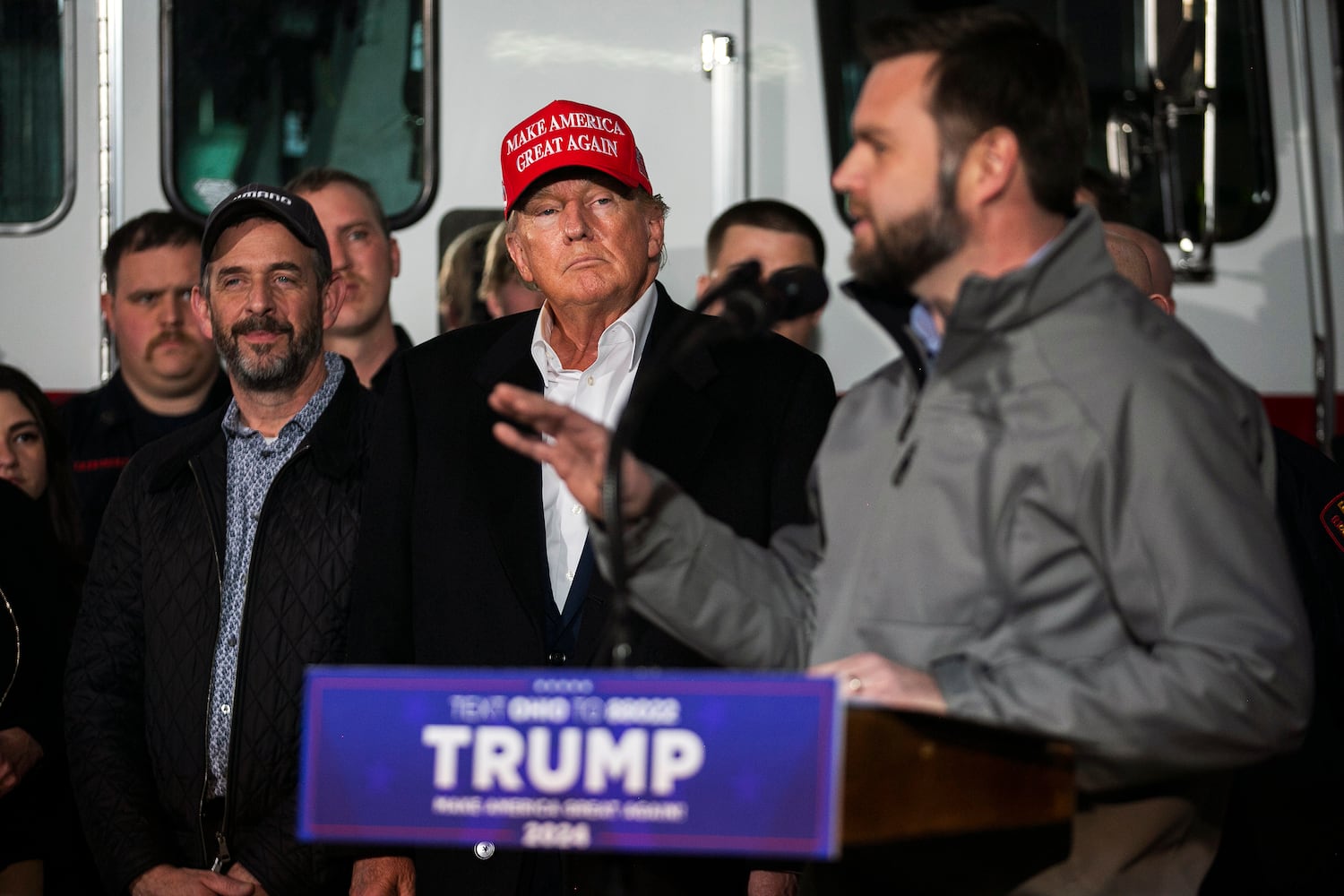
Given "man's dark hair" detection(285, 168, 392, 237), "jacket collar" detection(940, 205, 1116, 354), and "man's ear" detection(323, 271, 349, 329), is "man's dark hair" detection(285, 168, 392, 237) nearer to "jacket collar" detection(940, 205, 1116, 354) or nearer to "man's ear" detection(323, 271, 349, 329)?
"man's ear" detection(323, 271, 349, 329)

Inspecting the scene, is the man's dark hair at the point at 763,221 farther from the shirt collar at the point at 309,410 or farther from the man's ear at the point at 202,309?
the man's ear at the point at 202,309

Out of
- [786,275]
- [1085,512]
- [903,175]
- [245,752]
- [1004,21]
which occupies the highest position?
[1004,21]

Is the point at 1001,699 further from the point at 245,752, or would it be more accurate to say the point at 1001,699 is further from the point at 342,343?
the point at 342,343

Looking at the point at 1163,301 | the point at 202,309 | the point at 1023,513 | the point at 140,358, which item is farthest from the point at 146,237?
the point at 1023,513

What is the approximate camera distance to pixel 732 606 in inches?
88.0

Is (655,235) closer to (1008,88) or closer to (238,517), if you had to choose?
(238,517)

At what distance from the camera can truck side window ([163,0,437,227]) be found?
15.9 ft

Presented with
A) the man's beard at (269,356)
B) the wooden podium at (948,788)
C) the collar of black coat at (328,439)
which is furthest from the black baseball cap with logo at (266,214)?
the wooden podium at (948,788)

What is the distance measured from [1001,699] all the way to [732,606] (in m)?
0.50

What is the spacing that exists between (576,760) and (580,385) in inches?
64.9

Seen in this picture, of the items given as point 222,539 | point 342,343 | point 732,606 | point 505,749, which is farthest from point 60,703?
point 505,749

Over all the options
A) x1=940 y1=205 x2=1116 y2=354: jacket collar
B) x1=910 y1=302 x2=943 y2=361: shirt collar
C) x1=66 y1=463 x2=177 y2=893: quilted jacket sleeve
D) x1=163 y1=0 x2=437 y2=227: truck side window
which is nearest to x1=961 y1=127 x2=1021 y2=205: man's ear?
x1=940 y1=205 x2=1116 y2=354: jacket collar

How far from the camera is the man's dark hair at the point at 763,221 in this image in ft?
15.3

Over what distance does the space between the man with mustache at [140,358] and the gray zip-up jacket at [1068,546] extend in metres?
2.79
